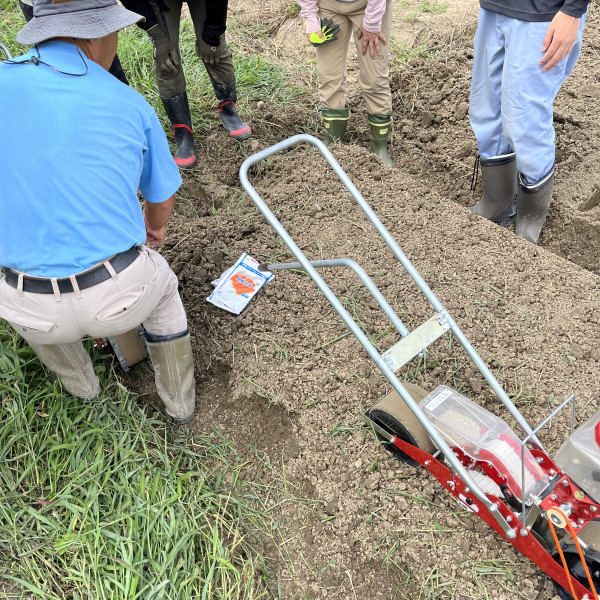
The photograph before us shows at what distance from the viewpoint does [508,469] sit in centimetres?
213

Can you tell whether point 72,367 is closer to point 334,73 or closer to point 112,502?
point 112,502

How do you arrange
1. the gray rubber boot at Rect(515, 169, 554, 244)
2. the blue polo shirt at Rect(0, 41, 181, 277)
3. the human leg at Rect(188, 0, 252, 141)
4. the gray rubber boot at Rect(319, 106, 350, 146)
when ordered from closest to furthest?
1. the blue polo shirt at Rect(0, 41, 181, 277)
2. the gray rubber boot at Rect(515, 169, 554, 244)
3. the human leg at Rect(188, 0, 252, 141)
4. the gray rubber boot at Rect(319, 106, 350, 146)

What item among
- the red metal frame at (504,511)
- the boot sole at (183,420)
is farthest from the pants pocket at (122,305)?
the red metal frame at (504,511)

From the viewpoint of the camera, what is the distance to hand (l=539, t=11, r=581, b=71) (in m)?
2.79

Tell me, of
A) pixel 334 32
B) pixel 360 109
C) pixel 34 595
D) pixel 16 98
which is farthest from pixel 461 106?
pixel 34 595

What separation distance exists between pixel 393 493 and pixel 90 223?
5.30ft

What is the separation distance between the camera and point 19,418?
8.68 feet

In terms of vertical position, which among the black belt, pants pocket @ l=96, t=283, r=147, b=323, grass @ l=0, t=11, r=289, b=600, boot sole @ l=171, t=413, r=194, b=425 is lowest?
boot sole @ l=171, t=413, r=194, b=425

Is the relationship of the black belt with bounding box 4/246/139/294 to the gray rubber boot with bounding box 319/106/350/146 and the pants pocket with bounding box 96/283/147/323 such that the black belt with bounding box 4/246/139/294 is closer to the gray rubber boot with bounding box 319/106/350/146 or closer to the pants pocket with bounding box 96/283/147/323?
the pants pocket with bounding box 96/283/147/323

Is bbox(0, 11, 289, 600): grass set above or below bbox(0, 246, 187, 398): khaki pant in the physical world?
below

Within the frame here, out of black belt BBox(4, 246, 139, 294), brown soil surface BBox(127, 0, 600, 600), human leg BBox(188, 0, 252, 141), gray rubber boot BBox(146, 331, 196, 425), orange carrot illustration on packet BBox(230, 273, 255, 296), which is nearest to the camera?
black belt BBox(4, 246, 139, 294)

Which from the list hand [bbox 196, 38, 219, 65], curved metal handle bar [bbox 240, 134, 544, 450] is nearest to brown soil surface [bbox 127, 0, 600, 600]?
curved metal handle bar [bbox 240, 134, 544, 450]

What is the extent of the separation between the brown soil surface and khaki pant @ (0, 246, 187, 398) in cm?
62

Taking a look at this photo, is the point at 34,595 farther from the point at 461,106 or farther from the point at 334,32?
the point at 461,106
